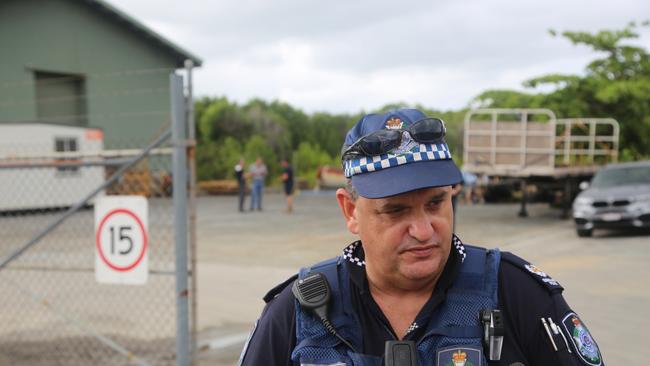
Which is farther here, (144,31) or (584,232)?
(144,31)

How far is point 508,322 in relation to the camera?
1.66m

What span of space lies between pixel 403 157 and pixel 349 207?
285 mm

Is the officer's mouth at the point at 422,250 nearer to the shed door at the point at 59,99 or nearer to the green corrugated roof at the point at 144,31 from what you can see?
the shed door at the point at 59,99

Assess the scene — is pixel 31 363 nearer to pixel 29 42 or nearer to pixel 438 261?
pixel 438 261

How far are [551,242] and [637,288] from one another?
4327 millimetres

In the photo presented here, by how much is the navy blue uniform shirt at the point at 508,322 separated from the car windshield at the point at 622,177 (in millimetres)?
12543

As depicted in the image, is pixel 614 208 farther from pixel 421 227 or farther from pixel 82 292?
pixel 421 227

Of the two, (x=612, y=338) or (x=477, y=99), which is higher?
(x=477, y=99)

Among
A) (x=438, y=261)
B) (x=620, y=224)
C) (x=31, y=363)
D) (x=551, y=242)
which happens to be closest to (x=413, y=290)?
(x=438, y=261)

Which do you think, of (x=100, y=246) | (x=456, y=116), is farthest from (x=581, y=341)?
(x=456, y=116)

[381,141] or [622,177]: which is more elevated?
[381,141]

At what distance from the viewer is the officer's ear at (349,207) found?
1895 mm

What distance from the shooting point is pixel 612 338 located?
5609mm

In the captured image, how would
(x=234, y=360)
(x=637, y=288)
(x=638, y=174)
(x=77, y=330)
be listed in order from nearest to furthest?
(x=234, y=360)
(x=77, y=330)
(x=637, y=288)
(x=638, y=174)
